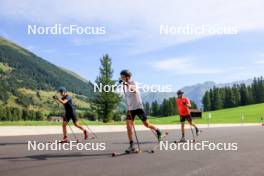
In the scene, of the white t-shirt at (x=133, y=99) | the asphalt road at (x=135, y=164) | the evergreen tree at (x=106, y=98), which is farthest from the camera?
the evergreen tree at (x=106, y=98)

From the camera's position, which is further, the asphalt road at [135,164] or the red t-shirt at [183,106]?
the red t-shirt at [183,106]

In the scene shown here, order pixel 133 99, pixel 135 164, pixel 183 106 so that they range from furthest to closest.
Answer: pixel 183 106, pixel 133 99, pixel 135 164

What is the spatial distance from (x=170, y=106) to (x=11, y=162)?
159 metres

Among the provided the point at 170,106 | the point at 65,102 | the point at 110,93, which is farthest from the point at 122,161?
the point at 170,106

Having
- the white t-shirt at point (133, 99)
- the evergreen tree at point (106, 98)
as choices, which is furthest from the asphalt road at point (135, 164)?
the evergreen tree at point (106, 98)

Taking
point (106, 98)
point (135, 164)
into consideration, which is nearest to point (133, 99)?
point (135, 164)

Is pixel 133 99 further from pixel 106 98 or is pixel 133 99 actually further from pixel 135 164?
pixel 106 98

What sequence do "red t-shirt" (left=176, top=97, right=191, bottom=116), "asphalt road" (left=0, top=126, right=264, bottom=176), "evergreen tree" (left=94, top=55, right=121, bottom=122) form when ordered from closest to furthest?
1. "asphalt road" (left=0, top=126, right=264, bottom=176)
2. "red t-shirt" (left=176, top=97, right=191, bottom=116)
3. "evergreen tree" (left=94, top=55, right=121, bottom=122)

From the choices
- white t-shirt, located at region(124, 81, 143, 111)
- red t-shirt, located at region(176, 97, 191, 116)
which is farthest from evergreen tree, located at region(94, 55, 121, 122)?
white t-shirt, located at region(124, 81, 143, 111)

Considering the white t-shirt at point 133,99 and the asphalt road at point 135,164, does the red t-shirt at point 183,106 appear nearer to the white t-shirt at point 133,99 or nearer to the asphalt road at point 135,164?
the asphalt road at point 135,164

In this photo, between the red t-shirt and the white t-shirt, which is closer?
the white t-shirt

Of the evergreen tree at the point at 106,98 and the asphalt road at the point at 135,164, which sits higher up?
the evergreen tree at the point at 106,98

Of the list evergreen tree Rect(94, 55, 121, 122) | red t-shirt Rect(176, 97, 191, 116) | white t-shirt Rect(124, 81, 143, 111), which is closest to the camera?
white t-shirt Rect(124, 81, 143, 111)

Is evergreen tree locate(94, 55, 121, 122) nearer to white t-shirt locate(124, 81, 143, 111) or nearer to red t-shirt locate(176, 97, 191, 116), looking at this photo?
red t-shirt locate(176, 97, 191, 116)
